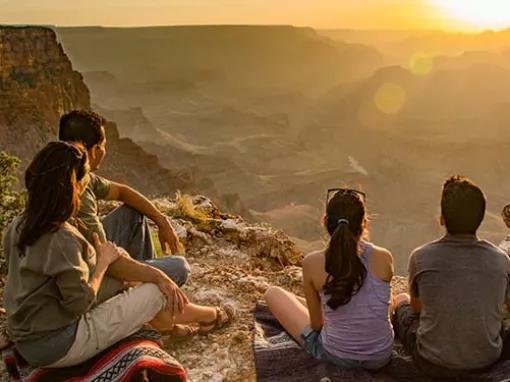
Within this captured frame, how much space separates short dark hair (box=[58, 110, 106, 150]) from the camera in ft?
13.6

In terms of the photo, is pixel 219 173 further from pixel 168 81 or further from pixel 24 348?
pixel 24 348

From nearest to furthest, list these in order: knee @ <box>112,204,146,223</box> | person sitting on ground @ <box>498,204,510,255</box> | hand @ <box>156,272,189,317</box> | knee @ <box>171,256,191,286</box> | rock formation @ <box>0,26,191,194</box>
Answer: hand @ <box>156,272,189,317</box>, knee @ <box>171,256,191,286</box>, knee @ <box>112,204,146,223</box>, person sitting on ground @ <box>498,204,510,255</box>, rock formation @ <box>0,26,191,194</box>

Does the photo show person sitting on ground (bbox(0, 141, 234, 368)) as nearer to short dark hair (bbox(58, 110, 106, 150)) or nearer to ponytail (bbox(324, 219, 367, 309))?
short dark hair (bbox(58, 110, 106, 150))

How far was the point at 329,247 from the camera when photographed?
373cm

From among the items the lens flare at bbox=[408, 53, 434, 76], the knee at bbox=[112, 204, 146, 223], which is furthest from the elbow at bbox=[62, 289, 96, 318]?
the lens flare at bbox=[408, 53, 434, 76]

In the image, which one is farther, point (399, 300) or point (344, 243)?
point (399, 300)

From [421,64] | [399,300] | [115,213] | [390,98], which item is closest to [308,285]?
[399,300]

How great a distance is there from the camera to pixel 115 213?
15.3 ft

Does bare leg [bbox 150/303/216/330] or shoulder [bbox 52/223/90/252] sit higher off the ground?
shoulder [bbox 52/223/90/252]

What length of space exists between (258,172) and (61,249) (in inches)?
2634

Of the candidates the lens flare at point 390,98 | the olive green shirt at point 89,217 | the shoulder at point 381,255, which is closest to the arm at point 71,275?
the olive green shirt at point 89,217

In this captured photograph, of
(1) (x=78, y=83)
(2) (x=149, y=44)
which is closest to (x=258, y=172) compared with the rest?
(1) (x=78, y=83)

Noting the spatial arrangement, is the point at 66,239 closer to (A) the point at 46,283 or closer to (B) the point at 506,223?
(A) the point at 46,283

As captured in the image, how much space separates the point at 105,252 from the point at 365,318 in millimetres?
1551
